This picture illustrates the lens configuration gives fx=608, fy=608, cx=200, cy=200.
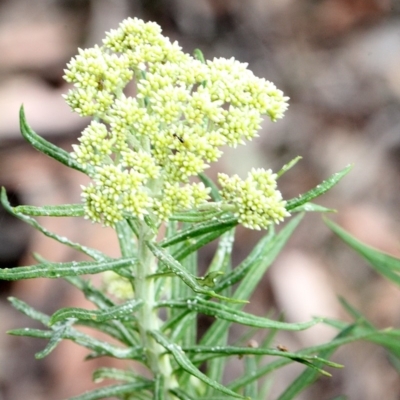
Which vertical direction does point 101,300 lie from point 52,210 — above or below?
below

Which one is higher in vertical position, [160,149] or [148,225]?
[160,149]

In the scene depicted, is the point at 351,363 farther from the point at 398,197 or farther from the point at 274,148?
the point at 274,148

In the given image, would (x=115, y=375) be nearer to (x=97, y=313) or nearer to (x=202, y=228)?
(x=97, y=313)

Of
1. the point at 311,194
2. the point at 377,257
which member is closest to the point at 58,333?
the point at 311,194

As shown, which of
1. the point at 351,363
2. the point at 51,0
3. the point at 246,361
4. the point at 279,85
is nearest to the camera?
the point at 246,361

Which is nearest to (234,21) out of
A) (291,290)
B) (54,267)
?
(291,290)

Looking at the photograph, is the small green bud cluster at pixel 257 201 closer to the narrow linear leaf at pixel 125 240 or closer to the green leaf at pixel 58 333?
the narrow linear leaf at pixel 125 240
